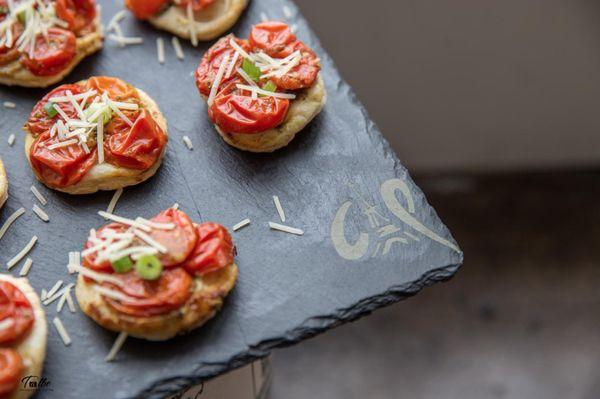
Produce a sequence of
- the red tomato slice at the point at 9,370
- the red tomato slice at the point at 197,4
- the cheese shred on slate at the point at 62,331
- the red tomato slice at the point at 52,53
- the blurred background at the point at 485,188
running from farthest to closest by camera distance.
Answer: the blurred background at the point at 485,188 → the red tomato slice at the point at 197,4 → the red tomato slice at the point at 52,53 → the cheese shred on slate at the point at 62,331 → the red tomato slice at the point at 9,370

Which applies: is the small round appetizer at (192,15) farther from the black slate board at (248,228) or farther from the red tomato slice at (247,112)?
the red tomato slice at (247,112)

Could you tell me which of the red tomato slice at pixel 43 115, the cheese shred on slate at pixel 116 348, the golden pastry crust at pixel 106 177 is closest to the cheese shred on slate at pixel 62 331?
the cheese shred on slate at pixel 116 348

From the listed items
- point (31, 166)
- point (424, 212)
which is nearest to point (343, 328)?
point (424, 212)

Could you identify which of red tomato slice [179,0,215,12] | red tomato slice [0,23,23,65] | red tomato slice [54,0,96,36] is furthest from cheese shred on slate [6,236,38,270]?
red tomato slice [179,0,215,12]

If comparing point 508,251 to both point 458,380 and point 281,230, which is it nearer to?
point 458,380

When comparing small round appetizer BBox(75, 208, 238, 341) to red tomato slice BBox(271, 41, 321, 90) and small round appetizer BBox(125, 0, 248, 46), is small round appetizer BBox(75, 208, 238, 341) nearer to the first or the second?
red tomato slice BBox(271, 41, 321, 90)

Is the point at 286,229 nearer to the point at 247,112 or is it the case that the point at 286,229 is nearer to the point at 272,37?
the point at 247,112
